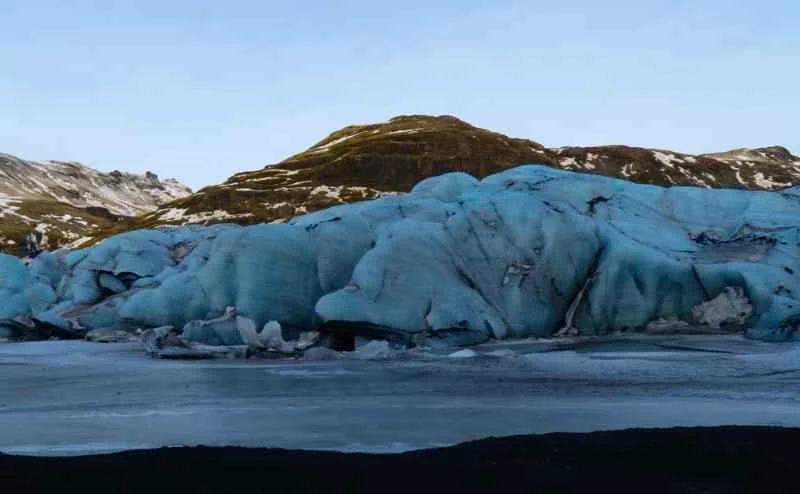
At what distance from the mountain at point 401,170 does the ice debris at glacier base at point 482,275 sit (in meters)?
64.9

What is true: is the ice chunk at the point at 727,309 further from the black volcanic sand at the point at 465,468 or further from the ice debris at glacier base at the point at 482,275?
the black volcanic sand at the point at 465,468

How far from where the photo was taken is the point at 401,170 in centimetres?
11162

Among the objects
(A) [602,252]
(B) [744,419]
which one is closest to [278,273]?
(A) [602,252]

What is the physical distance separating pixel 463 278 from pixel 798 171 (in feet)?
444

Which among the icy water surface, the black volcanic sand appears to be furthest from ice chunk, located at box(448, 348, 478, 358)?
the black volcanic sand

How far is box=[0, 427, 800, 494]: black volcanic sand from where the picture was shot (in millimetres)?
8109

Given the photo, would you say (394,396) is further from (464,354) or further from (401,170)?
(401,170)

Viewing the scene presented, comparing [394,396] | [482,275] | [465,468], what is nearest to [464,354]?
[482,275]

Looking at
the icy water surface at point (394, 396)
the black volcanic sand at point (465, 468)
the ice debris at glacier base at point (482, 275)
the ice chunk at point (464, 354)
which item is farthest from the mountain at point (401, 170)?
the black volcanic sand at point (465, 468)

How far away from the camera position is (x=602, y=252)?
91.6ft

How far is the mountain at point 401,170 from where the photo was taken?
10200 centimetres

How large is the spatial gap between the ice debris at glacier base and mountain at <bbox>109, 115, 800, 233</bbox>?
6490cm

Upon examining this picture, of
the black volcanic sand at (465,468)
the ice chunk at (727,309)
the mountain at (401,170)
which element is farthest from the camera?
the mountain at (401,170)

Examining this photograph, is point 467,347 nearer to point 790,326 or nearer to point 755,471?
point 790,326
